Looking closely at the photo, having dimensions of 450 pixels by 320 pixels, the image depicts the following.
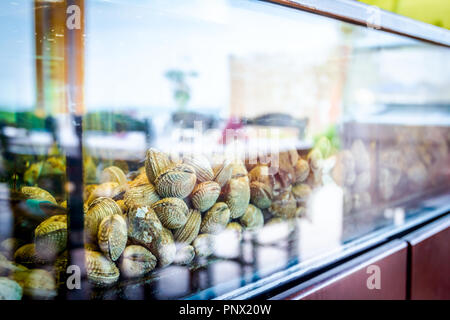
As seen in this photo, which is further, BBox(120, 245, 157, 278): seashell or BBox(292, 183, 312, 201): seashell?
BBox(292, 183, 312, 201): seashell

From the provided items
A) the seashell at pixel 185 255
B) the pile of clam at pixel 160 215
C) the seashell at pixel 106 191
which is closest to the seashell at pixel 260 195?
the pile of clam at pixel 160 215

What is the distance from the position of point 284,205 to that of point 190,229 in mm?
339

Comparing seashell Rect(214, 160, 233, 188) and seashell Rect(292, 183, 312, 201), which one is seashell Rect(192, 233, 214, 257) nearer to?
seashell Rect(214, 160, 233, 188)

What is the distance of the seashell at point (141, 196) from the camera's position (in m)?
0.76

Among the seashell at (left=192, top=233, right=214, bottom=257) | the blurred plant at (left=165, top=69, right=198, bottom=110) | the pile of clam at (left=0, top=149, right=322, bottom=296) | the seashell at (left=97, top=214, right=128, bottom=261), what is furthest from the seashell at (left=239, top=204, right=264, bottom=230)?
the blurred plant at (left=165, top=69, right=198, bottom=110)

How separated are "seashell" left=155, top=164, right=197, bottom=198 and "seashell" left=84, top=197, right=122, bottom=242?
0.10m

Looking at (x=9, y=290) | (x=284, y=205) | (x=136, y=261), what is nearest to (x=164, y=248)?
(x=136, y=261)

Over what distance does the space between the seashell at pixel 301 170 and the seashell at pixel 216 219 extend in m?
0.31

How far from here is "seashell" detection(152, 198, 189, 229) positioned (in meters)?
0.76

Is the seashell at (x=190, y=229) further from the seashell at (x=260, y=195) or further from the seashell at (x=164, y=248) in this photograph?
the seashell at (x=260, y=195)

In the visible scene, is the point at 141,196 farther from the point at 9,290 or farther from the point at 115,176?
the point at 9,290
